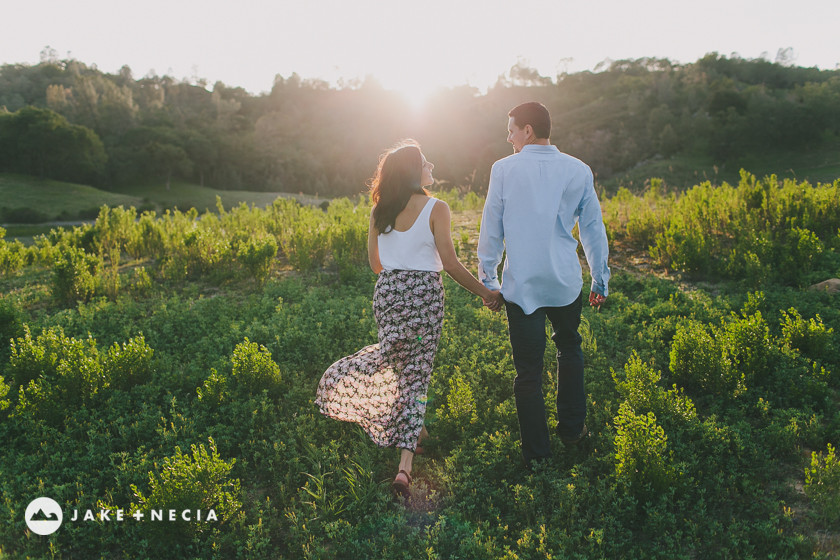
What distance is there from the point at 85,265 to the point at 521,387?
6.05 meters

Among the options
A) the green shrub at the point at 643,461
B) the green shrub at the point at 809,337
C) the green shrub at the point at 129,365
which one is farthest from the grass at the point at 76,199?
the green shrub at the point at 643,461

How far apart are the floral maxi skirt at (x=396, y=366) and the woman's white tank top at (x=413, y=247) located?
0.06m

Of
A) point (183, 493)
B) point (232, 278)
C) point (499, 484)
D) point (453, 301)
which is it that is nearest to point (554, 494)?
point (499, 484)

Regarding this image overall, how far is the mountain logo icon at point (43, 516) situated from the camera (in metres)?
2.97

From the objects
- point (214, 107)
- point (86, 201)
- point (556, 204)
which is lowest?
point (86, 201)

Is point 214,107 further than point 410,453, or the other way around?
point 214,107

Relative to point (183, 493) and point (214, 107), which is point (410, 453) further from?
point (214, 107)

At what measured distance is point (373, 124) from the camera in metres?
79.8

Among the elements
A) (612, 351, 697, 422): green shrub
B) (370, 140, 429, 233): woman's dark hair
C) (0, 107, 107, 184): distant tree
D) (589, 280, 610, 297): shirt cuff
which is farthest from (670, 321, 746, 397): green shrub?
(0, 107, 107, 184): distant tree

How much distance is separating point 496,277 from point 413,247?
1.86 ft

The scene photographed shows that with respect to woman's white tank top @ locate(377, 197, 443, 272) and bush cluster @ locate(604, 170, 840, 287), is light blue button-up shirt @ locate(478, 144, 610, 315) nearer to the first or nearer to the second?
woman's white tank top @ locate(377, 197, 443, 272)

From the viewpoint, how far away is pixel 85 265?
21.1 ft

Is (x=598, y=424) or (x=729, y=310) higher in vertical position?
(x=729, y=310)

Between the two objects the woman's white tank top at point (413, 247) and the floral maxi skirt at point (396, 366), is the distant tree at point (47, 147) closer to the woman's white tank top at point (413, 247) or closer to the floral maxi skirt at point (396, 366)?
the floral maxi skirt at point (396, 366)
